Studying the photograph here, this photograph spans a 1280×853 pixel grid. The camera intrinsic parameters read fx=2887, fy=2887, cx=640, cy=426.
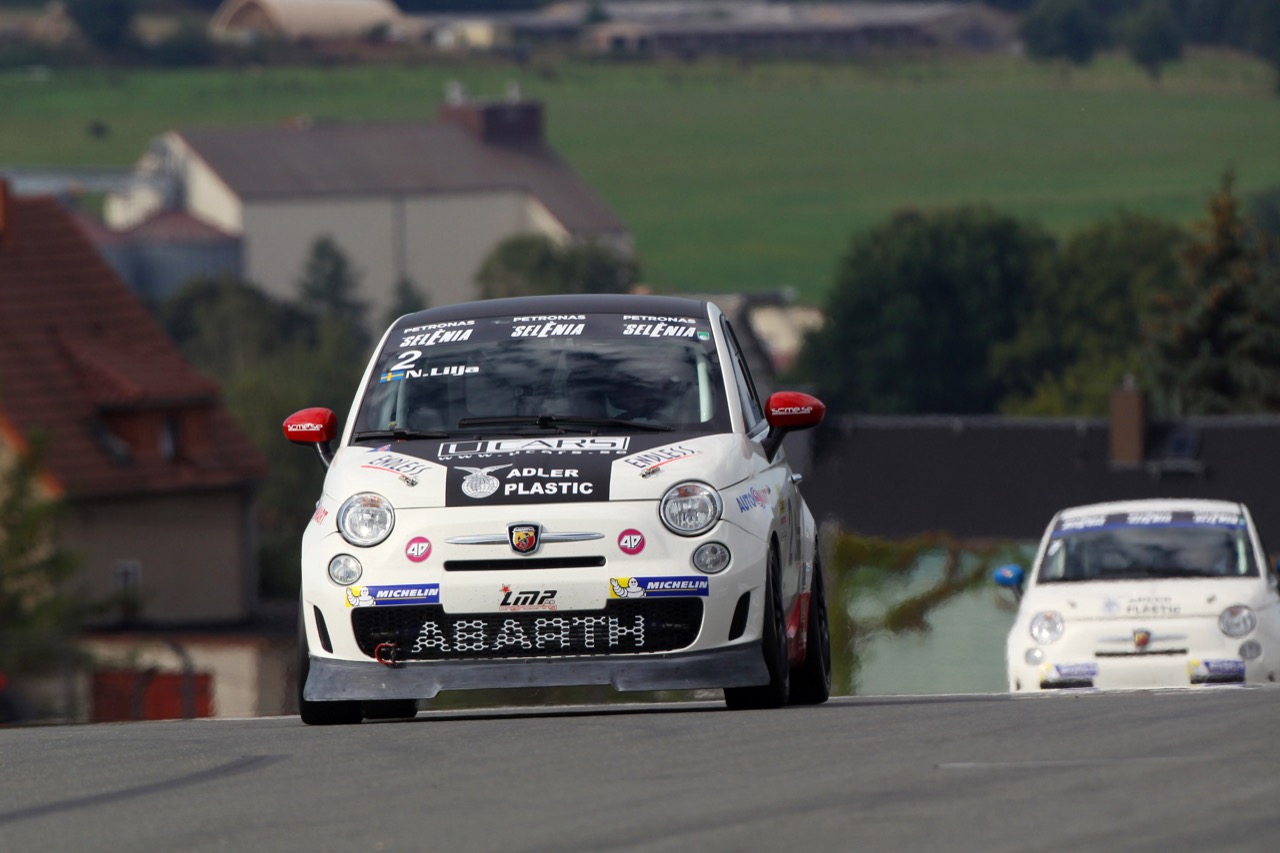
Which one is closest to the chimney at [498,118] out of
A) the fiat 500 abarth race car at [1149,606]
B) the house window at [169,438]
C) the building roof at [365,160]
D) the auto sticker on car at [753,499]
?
the building roof at [365,160]

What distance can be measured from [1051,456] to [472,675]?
52411mm

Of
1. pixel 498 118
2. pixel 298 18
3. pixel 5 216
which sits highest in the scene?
pixel 298 18

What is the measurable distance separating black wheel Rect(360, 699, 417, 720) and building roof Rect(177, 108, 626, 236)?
16717 cm

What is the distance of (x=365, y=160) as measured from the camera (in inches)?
7387

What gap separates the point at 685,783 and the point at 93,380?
2244 inches

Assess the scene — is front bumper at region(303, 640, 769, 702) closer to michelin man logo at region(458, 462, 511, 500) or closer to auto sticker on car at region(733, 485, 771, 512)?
auto sticker on car at region(733, 485, 771, 512)

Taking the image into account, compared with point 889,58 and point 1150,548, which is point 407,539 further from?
point 889,58

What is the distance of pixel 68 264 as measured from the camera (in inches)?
2672

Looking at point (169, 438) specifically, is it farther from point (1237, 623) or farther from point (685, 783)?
point (685, 783)

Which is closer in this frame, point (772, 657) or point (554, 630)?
point (554, 630)

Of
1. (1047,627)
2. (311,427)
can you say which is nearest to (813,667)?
(311,427)

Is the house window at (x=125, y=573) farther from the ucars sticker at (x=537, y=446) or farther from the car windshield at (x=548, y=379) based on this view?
the ucars sticker at (x=537, y=446)

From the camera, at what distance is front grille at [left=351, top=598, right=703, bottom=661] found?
10.6 meters

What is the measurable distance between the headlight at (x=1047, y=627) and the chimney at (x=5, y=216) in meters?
52.9
